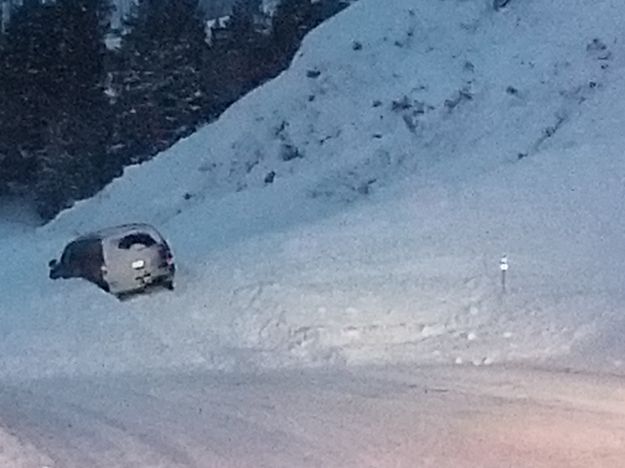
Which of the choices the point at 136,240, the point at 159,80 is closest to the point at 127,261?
the point at 136,240

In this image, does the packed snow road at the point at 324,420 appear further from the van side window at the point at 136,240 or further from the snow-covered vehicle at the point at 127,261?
the van side window at the point at 136,240

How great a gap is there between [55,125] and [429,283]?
38861 millimetres

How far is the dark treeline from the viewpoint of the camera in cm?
6247

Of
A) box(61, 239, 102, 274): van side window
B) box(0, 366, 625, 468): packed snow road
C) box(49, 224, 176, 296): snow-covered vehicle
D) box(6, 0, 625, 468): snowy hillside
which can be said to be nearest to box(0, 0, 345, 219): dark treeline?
box(6, 0, 625, 468): snowy hillside

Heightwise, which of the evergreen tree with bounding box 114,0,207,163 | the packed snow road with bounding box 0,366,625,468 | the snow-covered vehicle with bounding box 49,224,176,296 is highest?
the evergreen tree with bounding box 114,0,207,163

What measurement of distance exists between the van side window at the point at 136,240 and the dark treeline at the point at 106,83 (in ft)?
104

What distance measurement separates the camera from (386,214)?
33188 mm

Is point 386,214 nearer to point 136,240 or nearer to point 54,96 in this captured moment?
point 136,240

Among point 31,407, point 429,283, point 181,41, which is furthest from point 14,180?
point 31,407

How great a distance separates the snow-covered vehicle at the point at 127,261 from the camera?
28.6 meters

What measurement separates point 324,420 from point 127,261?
1324 centimetres

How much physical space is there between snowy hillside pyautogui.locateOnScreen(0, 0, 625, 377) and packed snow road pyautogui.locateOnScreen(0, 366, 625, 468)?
2.09 metres

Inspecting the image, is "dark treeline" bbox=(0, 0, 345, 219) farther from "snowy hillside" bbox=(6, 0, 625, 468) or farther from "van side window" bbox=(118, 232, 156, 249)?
"van side window" bbox=(118, 232, 156, 249)

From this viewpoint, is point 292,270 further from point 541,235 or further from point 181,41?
point 181,41
